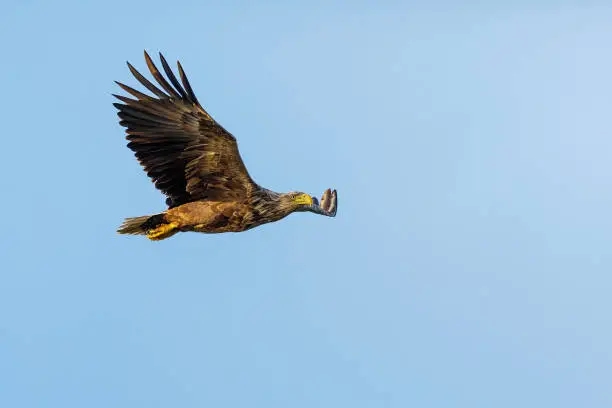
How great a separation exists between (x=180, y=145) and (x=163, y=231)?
48.4 inches

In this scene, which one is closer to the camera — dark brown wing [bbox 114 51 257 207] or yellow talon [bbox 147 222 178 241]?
dark brown wing [bbox 114 51 257 207]

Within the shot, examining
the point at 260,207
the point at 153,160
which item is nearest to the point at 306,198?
the point at 260,207

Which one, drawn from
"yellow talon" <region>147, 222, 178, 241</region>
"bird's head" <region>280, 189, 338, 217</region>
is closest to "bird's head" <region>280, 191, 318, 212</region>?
"bird's head" <region>280, 189, 338, 217</region>

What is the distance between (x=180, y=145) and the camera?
825 inches

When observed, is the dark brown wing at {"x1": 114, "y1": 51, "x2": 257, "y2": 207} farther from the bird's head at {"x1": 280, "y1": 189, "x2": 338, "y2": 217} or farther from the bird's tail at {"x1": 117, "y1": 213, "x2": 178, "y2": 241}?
the bird's head at {"x1": 280, "y1": 189, "x2": 338, "y2": 217}

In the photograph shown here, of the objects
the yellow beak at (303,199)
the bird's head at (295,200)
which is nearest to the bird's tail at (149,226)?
the bird's head at (295,200)

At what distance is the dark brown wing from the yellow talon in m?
0.32

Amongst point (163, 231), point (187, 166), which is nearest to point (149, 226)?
point (163, 231)

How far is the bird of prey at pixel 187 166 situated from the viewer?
814 inches

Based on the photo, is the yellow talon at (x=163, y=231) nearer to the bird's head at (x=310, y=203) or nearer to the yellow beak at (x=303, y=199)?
the bird's head at (x=310, y=203)

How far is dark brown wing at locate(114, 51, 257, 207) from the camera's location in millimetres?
20641

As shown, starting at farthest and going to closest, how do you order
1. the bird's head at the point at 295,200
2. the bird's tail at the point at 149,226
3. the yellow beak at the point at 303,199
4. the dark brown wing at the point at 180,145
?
the yellow beak at the point at 303,199
the bird's head at the point at 295,200
the bird's tail at the point at 149,226
the dark brown wing at the point at 180,145

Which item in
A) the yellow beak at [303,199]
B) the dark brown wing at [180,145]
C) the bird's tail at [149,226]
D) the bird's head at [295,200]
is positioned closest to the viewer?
the dark brown wing at [180,145]

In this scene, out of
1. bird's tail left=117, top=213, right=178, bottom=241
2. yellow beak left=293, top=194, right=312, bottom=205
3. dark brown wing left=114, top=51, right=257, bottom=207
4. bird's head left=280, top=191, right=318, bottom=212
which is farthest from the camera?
yellow beak left=293, top=194, right=312, bottom=205
